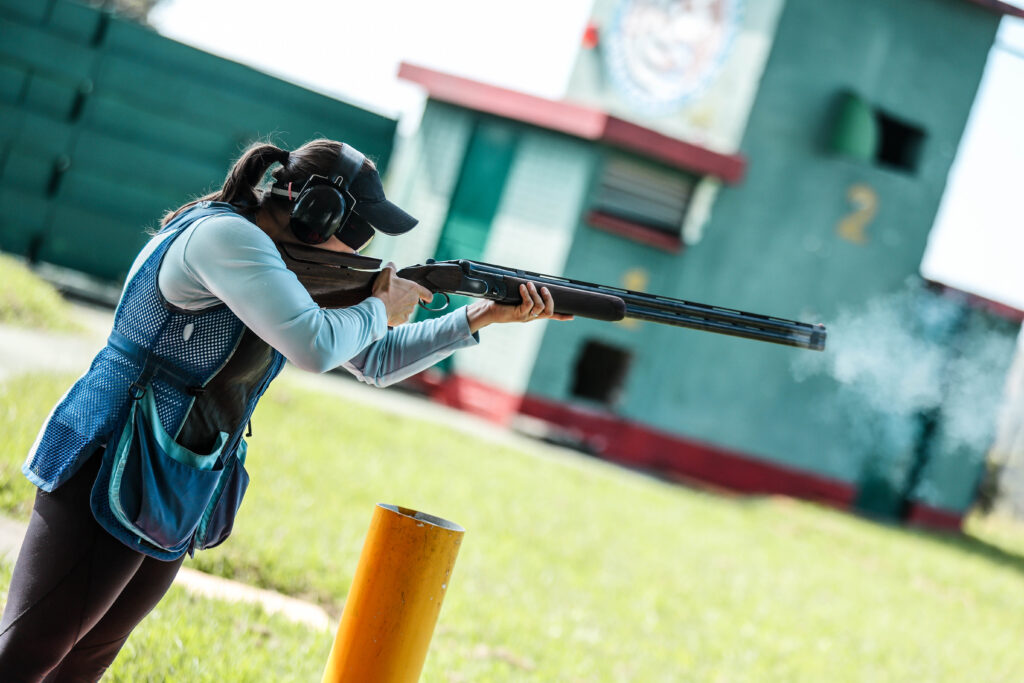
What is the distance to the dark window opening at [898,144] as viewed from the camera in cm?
1617

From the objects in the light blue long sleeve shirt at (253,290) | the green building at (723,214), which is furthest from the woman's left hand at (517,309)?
the green building at (723,214)

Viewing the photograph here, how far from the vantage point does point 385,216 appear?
2861mm

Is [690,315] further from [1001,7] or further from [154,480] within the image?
[1001,7]

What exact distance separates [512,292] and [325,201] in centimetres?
101

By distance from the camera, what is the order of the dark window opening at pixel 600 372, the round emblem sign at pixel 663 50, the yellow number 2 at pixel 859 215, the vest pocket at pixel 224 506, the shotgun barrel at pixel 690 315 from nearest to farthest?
the vest pocket at pixel 224 506 → the shotgun barrel at pixel 690 315 → the round emblem sign at pixel 663 50 → the dark window opening at pixel 600 372 → the yellow number 2 at pixel 859 215

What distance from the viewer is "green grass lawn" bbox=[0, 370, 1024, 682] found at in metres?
5.39

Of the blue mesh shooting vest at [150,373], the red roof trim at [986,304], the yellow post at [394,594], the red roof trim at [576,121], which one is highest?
the red roof trim at [576,121]

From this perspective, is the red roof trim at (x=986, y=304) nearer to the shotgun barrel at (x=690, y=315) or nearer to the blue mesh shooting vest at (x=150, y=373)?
the shotgun barrel at (x=690, y=315)

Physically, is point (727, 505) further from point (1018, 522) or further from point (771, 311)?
point (1018, 522)

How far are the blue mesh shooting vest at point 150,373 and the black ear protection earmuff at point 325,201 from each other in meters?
0.19

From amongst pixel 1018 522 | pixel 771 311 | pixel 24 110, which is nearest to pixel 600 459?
pixel 771 311

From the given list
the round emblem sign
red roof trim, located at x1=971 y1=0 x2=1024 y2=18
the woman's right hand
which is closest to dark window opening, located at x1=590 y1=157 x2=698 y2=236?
the round emblem sign

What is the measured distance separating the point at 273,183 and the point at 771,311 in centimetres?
1321

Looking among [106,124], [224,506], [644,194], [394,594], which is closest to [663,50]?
[644,194]
